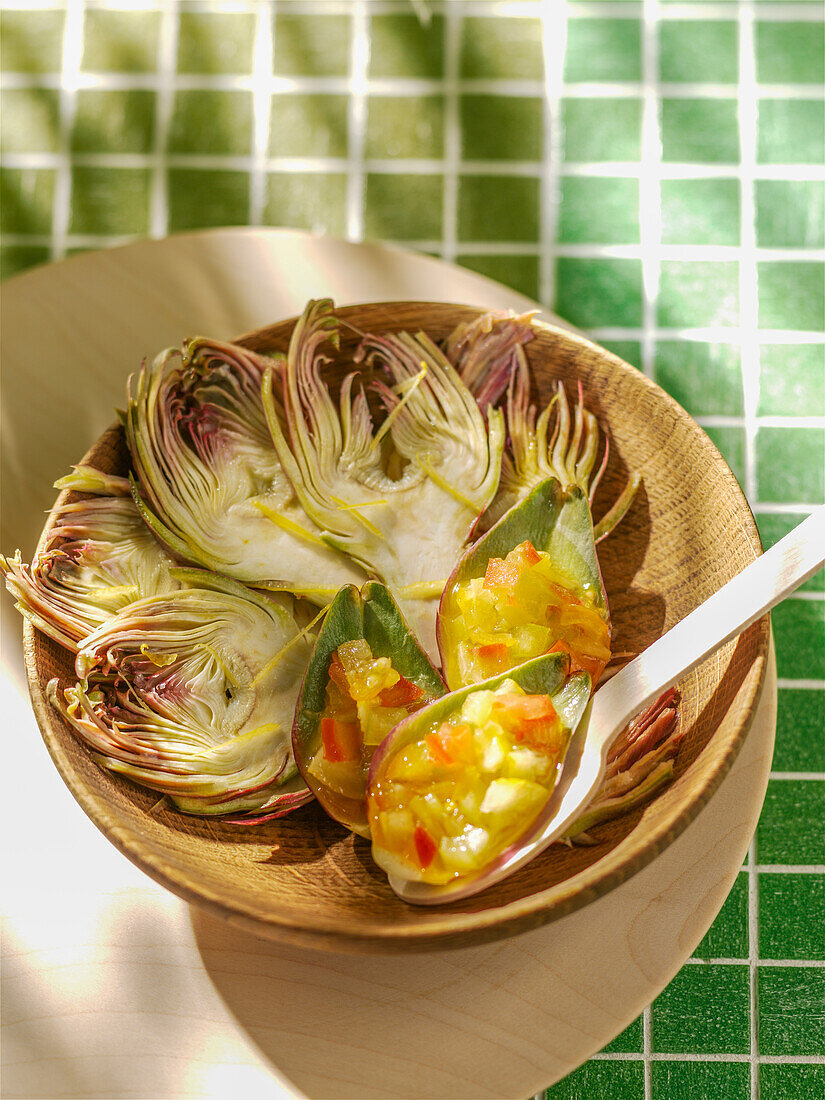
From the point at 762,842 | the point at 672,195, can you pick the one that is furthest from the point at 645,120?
the point at 762,842

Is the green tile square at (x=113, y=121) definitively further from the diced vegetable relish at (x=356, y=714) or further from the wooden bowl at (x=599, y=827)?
the diced vegetable relish at (x=356, y=714)

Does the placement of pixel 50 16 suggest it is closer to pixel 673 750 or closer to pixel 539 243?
pixel 539 243

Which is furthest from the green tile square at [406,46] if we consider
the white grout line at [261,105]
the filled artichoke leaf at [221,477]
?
the filled artichoke leaf at [221,477]

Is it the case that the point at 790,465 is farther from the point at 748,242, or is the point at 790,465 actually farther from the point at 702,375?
the point at 748,242

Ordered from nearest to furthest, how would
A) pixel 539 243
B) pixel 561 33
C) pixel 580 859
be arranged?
pixel 580 859 → pixel 539 243 → pixel 561 33

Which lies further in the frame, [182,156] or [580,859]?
[182,156]

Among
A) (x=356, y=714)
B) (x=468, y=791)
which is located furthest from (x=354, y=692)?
(x=468, y=791)

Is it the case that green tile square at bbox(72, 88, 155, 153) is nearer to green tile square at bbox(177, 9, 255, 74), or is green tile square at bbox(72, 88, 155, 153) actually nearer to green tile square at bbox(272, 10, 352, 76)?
green tile square at bbox(177, 9, 255, 74)

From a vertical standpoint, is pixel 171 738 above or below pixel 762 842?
above
